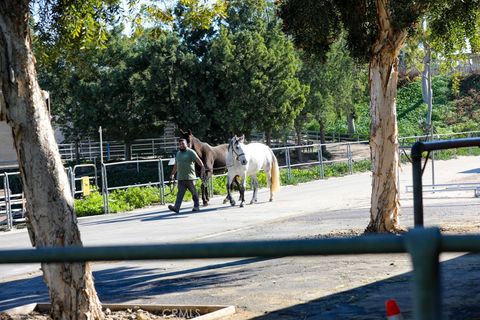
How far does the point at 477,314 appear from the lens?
746 centimetres

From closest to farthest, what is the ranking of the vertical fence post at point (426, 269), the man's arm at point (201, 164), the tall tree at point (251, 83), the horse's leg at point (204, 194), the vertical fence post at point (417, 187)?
the vertical fence post at point (426, 269)
the vertical fence post at point (417, 187)
the man's arm at point (201, 164)
the horse's leg at point (204, 194)
the tall tree at point (251, 83)

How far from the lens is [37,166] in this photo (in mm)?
7281

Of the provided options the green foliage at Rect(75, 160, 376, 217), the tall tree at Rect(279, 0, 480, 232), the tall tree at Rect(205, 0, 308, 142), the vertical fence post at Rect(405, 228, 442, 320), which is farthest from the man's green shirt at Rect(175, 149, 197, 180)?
the tall tree at Rect(205, 0, 308, 142)

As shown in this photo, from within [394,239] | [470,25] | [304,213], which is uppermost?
[470,25]

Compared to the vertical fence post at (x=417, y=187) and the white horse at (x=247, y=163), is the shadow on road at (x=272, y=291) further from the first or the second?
the white horse at (x=247, y=163)

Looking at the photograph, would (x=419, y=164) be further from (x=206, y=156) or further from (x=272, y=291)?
(x=206, y=156)

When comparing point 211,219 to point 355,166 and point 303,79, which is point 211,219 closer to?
point 355,166

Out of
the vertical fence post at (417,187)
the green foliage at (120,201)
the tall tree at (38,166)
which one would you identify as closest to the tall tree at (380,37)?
the vertical fence post at (417,187)

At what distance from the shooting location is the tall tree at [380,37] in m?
13.5

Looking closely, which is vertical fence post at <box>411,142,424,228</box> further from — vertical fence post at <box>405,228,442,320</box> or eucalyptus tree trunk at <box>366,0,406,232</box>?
eucalyptus tree trunk at <box>366,0,406,232</box>

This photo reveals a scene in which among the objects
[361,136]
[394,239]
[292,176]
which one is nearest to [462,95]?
[361,136]

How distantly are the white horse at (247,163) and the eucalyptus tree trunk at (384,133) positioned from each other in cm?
901

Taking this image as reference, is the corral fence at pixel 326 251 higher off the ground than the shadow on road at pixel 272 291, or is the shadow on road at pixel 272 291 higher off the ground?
the corral fence at pixel 326 251

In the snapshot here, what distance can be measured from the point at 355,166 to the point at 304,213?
17079mm
